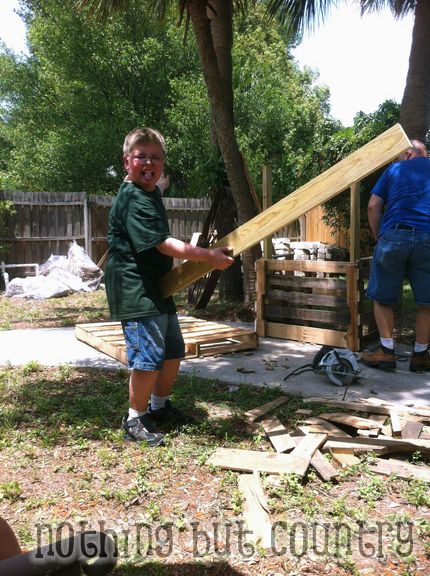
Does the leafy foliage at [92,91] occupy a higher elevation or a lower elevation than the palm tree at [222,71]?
higher

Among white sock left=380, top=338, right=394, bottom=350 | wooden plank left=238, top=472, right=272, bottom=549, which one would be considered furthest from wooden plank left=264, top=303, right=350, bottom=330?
wooden plank left=238, top=472, right=272, bottom=549

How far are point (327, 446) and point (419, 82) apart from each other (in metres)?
5.00

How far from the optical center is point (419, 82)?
643 cm

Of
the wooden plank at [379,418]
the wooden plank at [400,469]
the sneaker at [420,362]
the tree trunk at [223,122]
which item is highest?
the tree trunk at [223,122]

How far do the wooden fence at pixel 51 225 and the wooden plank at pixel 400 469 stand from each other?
36.8 feet

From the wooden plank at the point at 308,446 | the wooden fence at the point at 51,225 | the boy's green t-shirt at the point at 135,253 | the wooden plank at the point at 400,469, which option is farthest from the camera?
the wooden fence at the point at 51,225

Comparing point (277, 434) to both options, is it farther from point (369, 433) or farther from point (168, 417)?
point (168, 417)

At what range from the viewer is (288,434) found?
3.37 m

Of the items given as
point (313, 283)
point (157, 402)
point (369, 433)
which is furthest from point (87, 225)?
point (369, 433)

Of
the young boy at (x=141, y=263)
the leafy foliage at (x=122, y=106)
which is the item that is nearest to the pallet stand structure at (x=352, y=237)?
the young boy at (x=141, y=263)

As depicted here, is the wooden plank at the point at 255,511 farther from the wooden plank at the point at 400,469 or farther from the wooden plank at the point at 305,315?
the wooden plank at the point at 305,315

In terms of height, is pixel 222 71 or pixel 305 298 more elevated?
pixel 222 71

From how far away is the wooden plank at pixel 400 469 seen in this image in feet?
9.30

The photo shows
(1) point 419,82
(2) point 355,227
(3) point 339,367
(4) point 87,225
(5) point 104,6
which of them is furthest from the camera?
(4) point 87,225
